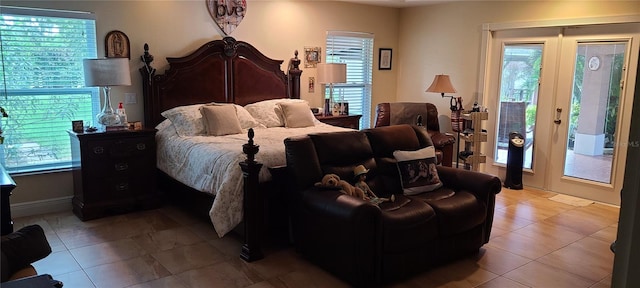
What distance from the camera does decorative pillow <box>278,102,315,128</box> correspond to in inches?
202

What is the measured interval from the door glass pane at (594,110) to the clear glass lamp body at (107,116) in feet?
15.8

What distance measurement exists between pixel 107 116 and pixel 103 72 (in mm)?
425

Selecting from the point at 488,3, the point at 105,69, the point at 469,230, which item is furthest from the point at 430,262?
the point at 488,3

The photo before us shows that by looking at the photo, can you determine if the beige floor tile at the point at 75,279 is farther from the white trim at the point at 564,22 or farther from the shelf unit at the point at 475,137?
the white trim at the point at 564,22

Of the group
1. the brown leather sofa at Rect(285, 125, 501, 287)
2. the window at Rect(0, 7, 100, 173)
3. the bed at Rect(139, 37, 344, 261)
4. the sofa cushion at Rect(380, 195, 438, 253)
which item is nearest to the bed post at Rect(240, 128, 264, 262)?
the bed at Rect(139, 37, 344, 261)

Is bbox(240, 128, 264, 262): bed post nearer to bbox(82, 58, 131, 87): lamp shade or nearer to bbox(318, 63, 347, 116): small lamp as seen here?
bbox(82, 58, 131, 87): lamp shade

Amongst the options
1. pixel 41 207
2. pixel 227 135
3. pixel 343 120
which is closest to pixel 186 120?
pixel 227 135

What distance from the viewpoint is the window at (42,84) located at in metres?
4.04

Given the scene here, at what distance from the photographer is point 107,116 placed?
425 centimetres

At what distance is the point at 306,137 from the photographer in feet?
11.0

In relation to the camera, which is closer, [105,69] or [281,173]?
[281,173]

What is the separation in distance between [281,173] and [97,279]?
4.67 ft

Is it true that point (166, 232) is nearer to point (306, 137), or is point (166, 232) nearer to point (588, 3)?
point (306, 137)

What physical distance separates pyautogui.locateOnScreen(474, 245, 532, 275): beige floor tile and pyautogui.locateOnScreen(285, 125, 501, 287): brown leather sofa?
106 mm
